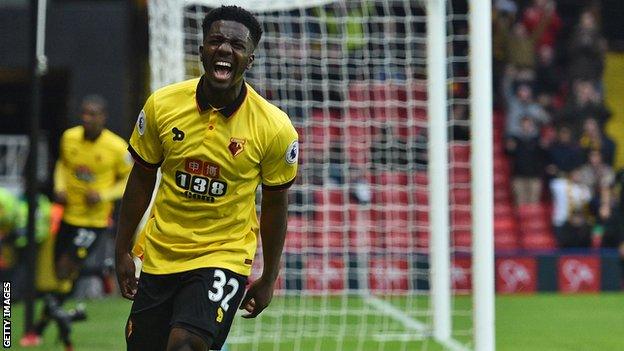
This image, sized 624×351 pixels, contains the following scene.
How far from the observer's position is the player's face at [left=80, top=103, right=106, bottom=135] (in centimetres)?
1179

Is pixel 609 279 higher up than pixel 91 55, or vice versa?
pixel 91 55

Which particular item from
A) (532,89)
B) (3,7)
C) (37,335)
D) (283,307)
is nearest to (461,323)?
(283,307)

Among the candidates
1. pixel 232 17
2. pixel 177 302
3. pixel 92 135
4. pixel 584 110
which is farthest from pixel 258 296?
pixel 584 110

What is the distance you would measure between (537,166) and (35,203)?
923cm

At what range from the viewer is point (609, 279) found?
1738cm

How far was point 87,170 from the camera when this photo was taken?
11961mm

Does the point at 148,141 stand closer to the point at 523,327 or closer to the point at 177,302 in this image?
the point at 177,302

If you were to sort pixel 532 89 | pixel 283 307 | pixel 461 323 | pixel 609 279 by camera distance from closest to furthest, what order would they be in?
pixel 461 323 < pixel 283 307 < pixel 609 279 < pixel 532 89

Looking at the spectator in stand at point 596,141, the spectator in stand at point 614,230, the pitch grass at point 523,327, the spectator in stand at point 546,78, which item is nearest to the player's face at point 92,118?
the pitch grass at point 523,327

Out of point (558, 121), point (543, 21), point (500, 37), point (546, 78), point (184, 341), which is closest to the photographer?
point (184, 341)

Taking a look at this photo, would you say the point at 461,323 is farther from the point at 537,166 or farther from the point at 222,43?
the point at 222,43

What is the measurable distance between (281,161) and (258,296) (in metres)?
0.64

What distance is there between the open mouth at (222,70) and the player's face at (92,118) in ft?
21.0

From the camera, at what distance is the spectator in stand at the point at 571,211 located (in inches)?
712
